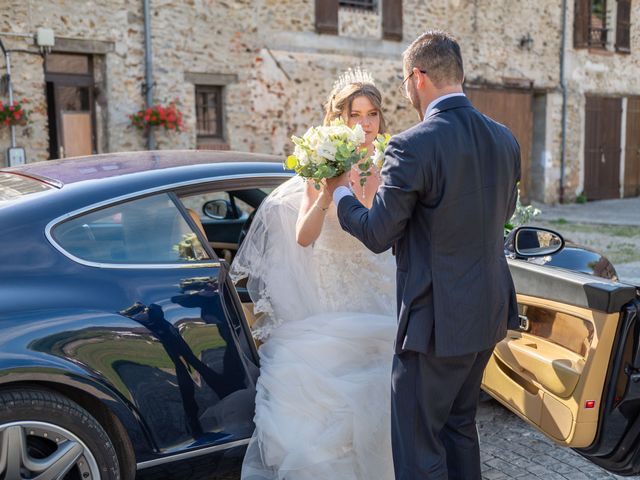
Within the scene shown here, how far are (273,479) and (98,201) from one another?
1.35 m

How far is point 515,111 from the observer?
1712 centimetres

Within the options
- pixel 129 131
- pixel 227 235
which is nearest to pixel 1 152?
pixel 129 131

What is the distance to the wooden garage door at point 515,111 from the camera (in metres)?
→ 16.3

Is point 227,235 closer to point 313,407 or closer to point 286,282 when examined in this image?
point 286,282

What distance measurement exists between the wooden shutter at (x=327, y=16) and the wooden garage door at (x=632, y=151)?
10481mm

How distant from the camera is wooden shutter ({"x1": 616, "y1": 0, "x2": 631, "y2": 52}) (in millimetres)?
19406

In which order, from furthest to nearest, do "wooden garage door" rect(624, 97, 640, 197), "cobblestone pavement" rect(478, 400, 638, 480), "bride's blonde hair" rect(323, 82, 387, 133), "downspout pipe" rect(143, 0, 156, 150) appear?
"wooden garage door" rect(624, 97, 640, 197), "downspout pipe" rect(143, 0, 156, 150), "bride's blonde hair" rect(323, 82, 387, 133), "cobblestone pavement" rect(478, 400, 638, 480)

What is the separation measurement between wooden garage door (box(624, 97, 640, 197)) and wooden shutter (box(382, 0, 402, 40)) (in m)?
8.94

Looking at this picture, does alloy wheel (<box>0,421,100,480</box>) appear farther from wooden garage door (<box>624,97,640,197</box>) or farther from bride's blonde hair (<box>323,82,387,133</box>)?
wooden garage door (<box>624,97,640,197</box>)

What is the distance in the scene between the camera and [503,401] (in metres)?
3.16

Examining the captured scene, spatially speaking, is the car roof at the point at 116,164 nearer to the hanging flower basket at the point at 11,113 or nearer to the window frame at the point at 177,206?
the window frame at the point at 177,206

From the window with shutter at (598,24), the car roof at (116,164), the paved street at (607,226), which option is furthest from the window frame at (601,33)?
the car roof at (116,164)

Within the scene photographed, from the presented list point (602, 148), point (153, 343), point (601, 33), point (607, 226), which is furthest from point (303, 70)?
point (153, 343)

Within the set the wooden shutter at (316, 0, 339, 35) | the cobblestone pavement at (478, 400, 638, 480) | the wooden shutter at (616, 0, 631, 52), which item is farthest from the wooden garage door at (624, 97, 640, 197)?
the cobblestone pavement at (478, 400, 638, 480)
